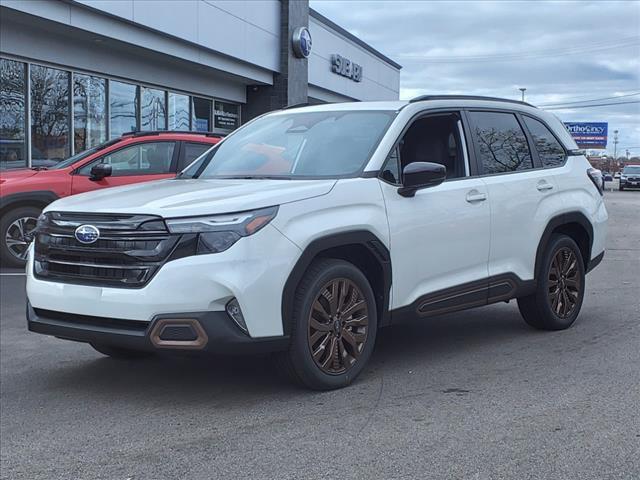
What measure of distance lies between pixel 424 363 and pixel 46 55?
12.5 metres

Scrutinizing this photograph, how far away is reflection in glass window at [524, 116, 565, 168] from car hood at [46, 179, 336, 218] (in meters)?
2.59

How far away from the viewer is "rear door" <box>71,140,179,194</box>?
1053cm

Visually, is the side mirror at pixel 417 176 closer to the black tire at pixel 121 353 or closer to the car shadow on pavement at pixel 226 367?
the car shadow on pavement at pixel 226 367

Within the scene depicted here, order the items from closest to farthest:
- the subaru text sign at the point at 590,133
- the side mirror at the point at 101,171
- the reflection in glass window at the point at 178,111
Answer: the side mirror at the point at 101,171
the reflection in glass window at the point at 178,111
the subaru text sign at the point at 590,133

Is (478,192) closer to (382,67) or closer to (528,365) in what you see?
(528,365)

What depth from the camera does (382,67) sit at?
3622cm

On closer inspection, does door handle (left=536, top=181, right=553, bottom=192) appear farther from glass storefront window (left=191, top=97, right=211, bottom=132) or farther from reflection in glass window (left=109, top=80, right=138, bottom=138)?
glass storefront window (left=191, top=97, right=211, bottom=132)

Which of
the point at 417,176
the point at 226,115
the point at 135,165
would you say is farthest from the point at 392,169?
the point at 226,115

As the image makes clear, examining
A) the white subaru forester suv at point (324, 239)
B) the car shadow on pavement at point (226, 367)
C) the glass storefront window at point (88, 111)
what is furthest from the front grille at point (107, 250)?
the glass storefront window at point (88, 111)

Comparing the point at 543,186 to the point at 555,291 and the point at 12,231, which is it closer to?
the point at 555,291

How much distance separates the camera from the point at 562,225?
265 inches

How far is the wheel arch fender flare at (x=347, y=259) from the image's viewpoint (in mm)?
4449

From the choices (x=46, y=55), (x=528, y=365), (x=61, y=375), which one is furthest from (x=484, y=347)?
(x=46, y=55)

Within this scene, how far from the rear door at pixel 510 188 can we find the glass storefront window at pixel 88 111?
12.3 m
